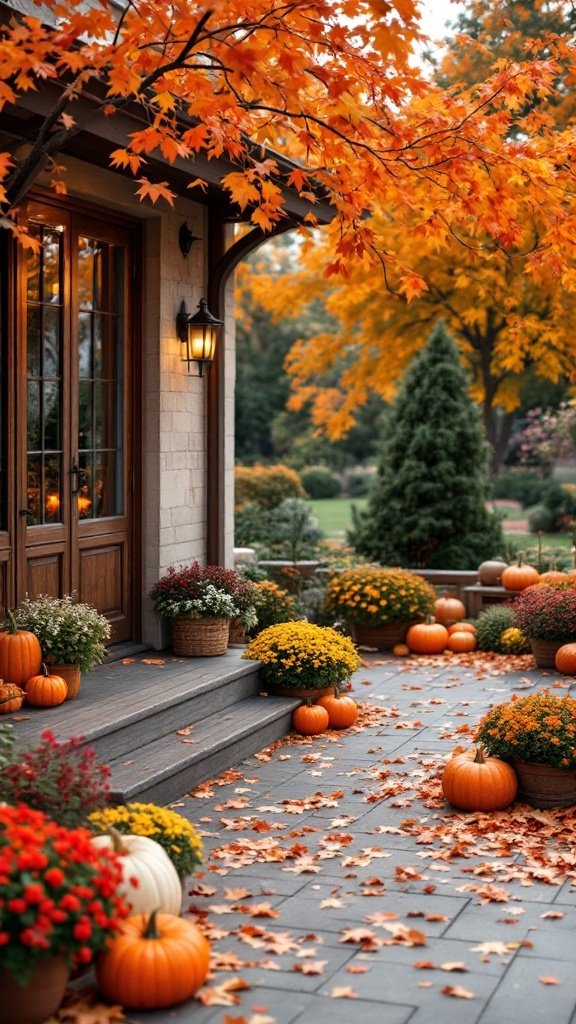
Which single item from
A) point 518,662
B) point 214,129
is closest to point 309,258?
point 518,662

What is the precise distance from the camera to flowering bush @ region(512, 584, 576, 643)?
391 inches

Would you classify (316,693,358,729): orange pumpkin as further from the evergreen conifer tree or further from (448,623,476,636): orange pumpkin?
the evergreen conifer tree

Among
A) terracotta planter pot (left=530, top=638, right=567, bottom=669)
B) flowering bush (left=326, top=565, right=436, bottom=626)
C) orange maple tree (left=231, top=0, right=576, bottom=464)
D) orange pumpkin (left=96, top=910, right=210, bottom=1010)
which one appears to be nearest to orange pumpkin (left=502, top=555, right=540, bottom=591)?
flowering bush (left=326, top=565, right=436, bottom=626)

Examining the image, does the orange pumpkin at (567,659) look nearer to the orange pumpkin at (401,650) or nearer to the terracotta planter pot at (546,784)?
the orange pumpkin at (401,650)

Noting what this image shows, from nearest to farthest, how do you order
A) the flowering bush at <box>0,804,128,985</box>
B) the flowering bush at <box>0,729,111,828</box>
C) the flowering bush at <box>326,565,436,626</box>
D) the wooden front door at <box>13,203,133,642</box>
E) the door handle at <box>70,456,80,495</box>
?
1. the flowering bush at <box>0,804,128,985</box>
2. the flowering bush at <box>0,729,111,828</box>
3. the wooden front door at <box>13,203,133,642</box>
4. the door handle at <box>70,456,80,495</box>
5. the flowering bush at <box>326,565,436,626</box>

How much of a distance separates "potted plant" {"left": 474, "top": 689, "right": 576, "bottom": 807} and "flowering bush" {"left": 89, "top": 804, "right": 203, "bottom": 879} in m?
2.14

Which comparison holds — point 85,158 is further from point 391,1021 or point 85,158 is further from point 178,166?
point 391,1021

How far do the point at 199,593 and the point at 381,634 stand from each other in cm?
329

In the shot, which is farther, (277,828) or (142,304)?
(142,304)

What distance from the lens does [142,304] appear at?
28.1 feet

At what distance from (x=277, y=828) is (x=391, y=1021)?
2157mm

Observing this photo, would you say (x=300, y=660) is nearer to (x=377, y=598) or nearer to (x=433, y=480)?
(x=377, y=598)

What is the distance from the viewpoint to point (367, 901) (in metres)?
5.00

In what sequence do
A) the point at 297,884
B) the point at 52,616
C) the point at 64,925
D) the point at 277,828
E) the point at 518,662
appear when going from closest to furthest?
the point at 64,925
the point at 297,884
the point at 277,828
the point at 52,616
the point at 518,662
